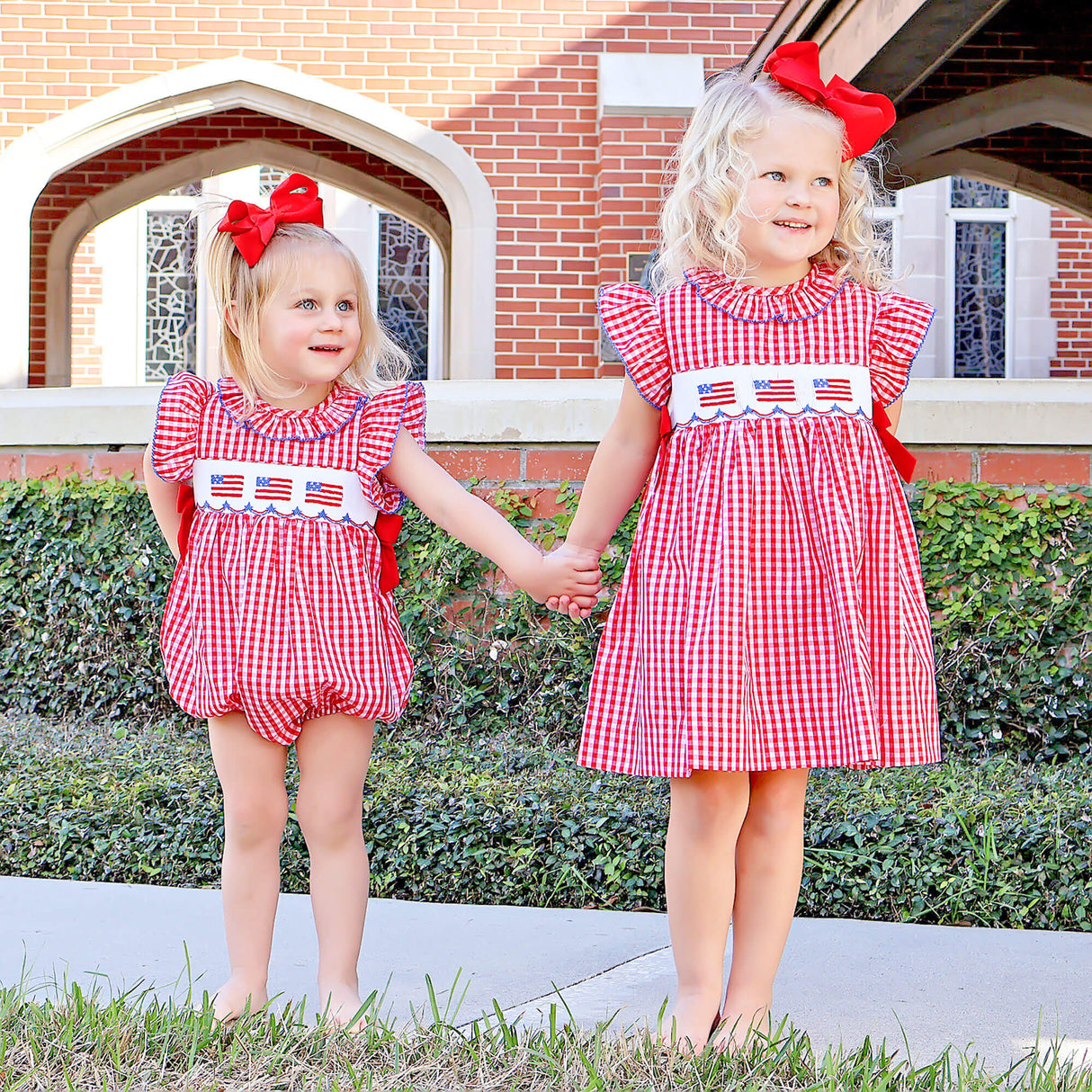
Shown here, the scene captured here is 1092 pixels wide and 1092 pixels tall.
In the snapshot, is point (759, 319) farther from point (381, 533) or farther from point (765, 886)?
point (765, 886)

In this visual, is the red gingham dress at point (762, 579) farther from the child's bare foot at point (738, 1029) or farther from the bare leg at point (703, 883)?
the child's bare foot at point (738, 1029)

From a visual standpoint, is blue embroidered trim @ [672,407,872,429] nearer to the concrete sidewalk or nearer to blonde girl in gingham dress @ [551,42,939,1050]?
blonde girl in gingham dress @ [551,42,939,1050]

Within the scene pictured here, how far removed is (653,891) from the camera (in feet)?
10.5

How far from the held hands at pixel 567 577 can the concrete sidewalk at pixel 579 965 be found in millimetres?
712

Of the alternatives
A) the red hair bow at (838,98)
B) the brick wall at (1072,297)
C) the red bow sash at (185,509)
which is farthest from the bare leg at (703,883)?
the brick wall at (1072,297)

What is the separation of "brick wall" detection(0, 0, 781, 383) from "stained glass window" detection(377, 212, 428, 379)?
6.26 meters

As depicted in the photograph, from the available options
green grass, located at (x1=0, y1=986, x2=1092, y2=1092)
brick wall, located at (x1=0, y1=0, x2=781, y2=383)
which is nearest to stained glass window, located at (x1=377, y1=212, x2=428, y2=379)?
brick wall, located at (x1=0, y1=0, x2=781, y2=383)

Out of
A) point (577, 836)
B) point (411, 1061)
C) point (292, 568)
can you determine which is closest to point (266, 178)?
point (577, 836)

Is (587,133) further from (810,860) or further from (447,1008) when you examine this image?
(447,1008)

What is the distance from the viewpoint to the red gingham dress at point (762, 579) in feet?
6.72

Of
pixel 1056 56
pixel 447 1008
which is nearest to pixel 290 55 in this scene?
pixel 1056 56

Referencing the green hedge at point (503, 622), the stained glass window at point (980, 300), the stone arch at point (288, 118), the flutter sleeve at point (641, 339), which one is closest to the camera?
the flutter sleeve at point (641, 339)

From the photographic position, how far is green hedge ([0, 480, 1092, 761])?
163 inches

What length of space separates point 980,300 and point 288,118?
7.97 metres
